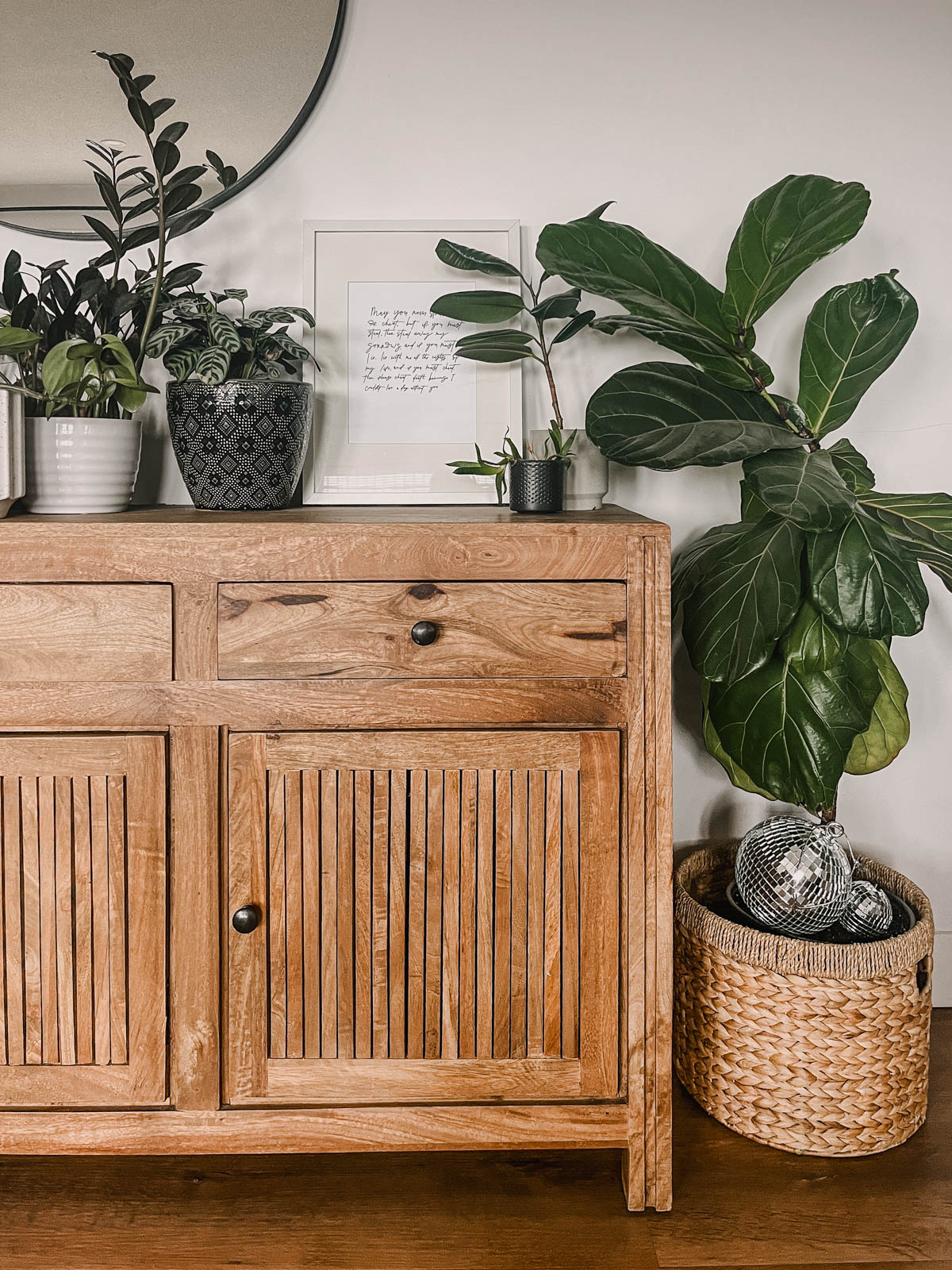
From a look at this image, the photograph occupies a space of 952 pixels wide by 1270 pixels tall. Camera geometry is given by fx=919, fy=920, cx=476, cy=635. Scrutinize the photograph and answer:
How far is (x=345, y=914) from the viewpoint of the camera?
122 centimetres

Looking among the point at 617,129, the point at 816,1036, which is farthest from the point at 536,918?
the point at 617,129

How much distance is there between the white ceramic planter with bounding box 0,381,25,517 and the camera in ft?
4.12

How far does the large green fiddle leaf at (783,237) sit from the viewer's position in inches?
56.5

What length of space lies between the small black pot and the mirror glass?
74 centimetres

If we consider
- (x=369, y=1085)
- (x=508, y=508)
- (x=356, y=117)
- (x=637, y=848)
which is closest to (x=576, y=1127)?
(x=369, y=1085)

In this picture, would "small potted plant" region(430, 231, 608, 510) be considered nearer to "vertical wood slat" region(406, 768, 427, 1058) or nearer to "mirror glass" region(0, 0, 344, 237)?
"mirror glass" region(0, 0, 344, 237)

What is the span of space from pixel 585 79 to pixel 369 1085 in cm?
165

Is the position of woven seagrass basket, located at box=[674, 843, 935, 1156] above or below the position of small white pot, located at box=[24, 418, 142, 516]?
below

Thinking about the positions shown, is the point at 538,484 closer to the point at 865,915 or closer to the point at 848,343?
the point at 848,343

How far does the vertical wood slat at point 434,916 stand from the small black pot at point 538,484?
1.46 feet

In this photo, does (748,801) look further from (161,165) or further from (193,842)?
(161,165)

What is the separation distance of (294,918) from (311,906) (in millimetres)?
27

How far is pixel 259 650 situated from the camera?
3.89 ft

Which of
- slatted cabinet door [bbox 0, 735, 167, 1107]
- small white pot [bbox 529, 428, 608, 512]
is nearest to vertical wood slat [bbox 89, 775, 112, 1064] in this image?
slatted cabinet door [bbox 0, 735, 167, 1107]
